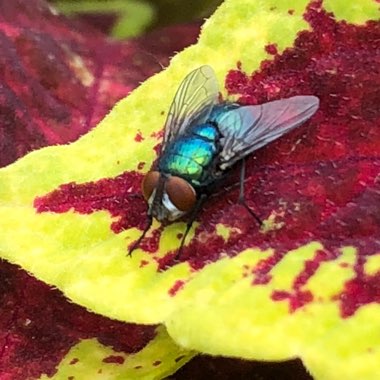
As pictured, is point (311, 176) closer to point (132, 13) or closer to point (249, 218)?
point (249, 218)

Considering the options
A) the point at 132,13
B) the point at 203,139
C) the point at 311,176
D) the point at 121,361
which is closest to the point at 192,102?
the point at 203,139

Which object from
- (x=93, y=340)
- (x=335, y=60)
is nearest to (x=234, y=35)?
(x=335, y=60)

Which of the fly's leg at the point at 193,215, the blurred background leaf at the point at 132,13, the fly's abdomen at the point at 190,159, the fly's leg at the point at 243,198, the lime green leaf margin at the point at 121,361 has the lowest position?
the lime green leaf margin at the point at 121,361

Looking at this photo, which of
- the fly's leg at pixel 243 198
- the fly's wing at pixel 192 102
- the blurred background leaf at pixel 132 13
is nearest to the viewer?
the fly's leg at pixel 243 198

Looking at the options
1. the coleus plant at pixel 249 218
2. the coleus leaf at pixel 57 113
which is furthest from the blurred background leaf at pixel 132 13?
the coleus plant at pixel 249 218

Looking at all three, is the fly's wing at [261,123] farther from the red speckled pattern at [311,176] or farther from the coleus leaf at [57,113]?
the coleus leaf at [57,113]

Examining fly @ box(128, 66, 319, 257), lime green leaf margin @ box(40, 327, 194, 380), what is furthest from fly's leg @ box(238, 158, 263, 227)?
lime green leaf margin @ box(40, 327, 194, 380)
